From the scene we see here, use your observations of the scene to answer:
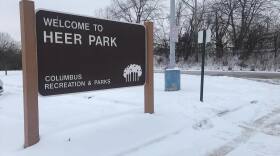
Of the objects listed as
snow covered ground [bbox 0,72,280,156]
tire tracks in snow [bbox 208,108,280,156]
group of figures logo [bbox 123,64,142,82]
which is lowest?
tire tracks in snow [bbox 208,108,280,156]

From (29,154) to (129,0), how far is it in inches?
1902

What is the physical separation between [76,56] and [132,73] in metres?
1.70

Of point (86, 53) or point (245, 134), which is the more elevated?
point (86, 53)

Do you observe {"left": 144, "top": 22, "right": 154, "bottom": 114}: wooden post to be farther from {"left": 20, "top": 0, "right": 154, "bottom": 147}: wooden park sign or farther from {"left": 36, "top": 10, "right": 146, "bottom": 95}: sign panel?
{"left": 36, "top": 10, "right": 146, "bottom": 95}: sign panel

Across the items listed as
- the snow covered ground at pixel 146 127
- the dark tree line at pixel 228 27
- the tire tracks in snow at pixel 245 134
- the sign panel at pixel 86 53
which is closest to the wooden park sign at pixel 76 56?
the sign panel at pixel 86 53

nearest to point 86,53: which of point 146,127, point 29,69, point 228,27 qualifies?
point 29,69

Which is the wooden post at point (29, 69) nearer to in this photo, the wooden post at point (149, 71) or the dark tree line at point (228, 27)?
the wooden post at point (149, 71)

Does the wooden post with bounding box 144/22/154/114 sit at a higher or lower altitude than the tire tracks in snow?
higher

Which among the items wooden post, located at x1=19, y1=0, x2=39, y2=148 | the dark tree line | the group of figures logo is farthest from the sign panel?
the dark tree line

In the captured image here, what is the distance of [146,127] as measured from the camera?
653cm

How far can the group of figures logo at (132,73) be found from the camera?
6956mm

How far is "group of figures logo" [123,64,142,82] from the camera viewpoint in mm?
6956

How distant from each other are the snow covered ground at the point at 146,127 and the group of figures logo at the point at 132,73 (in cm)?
86

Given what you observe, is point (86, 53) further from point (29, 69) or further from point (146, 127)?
point (146, 127)
